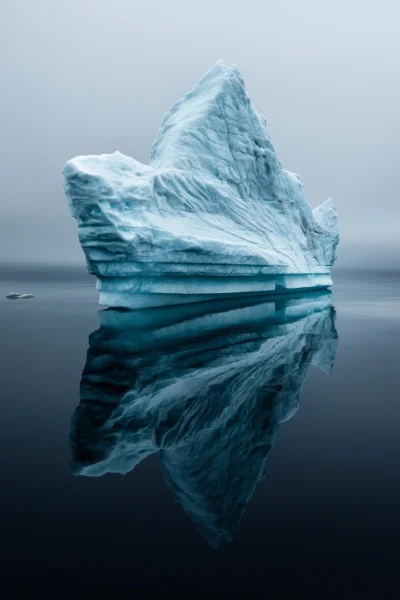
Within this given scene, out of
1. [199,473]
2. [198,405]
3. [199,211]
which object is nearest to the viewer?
[199,473]

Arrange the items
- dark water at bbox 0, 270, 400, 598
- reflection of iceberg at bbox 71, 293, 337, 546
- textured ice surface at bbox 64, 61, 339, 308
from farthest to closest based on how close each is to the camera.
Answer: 1. textured ice surface at bbox 64, 61, 339, 308
2. reflection of iceberg at bbox 71, 293, 337, 546
3. dark water at bbox 0, 270, 400, 598

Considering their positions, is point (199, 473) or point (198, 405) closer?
point (199, 473)

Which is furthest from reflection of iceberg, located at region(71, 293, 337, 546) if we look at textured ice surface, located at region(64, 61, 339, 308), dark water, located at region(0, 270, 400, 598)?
textured ice surface, located at region(64, 61, 339, 308)

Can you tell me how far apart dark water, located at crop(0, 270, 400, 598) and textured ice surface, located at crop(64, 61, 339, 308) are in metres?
3.20

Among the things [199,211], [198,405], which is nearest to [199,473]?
[198,405]

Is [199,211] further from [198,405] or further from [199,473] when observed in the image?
[199,473]

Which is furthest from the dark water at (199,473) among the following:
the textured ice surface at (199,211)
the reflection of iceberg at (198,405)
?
the textured ice surface at (199,211)

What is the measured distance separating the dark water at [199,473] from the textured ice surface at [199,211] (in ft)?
10.5

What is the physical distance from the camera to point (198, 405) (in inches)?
126

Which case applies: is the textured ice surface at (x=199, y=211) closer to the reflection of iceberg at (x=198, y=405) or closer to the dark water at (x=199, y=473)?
the reflection of iceberg at (x=198, y=405)

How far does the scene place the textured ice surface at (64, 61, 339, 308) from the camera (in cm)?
747

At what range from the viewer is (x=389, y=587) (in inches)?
55.7

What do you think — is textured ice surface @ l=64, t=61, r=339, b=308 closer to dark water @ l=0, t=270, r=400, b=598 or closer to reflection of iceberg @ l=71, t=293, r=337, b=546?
reflection of iceberg @ l=71, t=293, r=337, b=546

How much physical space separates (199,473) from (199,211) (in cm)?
803
